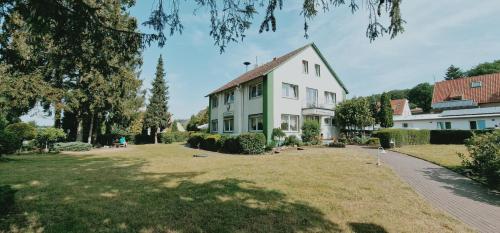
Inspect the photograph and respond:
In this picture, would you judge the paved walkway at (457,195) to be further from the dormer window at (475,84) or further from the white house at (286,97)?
the dormer window at (475,84)

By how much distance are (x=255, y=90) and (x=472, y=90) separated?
3782cm

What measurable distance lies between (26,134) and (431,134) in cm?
3923

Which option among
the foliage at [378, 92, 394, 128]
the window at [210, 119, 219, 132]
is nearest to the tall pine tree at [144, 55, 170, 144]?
the window at [210, 119, 219, 132]

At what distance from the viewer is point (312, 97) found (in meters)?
26.4

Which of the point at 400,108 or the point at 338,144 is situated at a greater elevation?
the point at 400,108

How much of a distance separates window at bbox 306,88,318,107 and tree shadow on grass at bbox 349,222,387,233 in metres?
20.7

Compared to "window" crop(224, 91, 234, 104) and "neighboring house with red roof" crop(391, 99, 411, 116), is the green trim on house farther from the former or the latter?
"neighboring house with red roof" crop(391, 99, 411, 116)

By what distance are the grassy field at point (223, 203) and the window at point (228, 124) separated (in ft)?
56.9

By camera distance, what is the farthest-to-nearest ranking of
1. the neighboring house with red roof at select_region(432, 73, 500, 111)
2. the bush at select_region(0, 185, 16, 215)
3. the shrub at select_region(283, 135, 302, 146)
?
the neighboring house with red roof at select_region(432, 73, 500, 111) < the shrub at select_region(283, 135, 302, 146) < the bush at select_region(0, 185, 16, 215)

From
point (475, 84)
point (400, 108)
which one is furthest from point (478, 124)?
point (400, 108)

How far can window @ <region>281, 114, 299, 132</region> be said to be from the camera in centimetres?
2353

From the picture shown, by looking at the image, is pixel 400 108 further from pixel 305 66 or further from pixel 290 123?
pixel 290 123

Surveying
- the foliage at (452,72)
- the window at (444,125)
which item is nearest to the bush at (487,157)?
the window at (444,125)

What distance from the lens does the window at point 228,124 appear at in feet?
92.1
